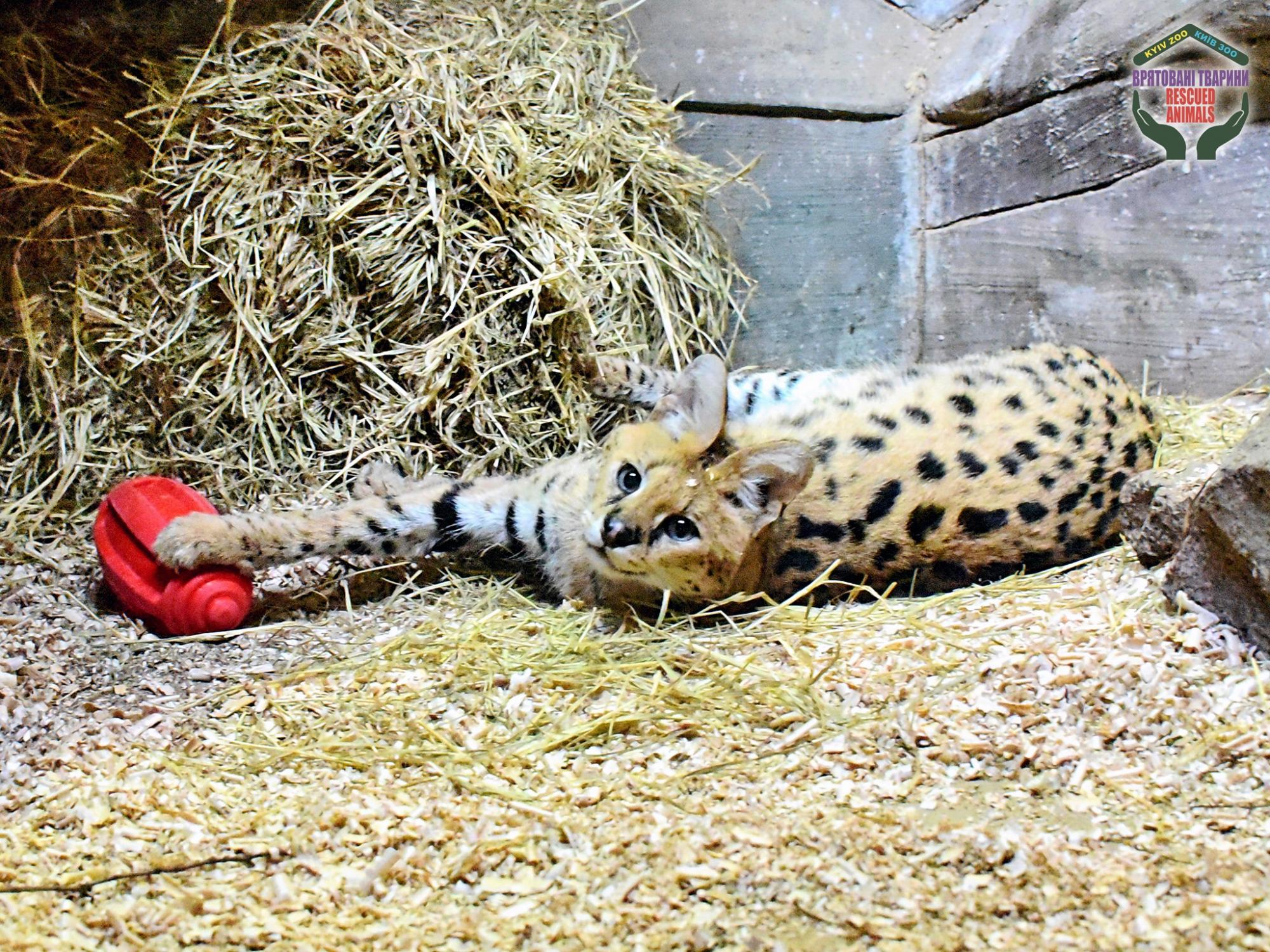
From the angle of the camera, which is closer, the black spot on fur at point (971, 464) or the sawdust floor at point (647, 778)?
the sawdust floor at point (647, 778)

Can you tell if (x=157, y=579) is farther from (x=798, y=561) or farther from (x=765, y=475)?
(x=798, y=561)

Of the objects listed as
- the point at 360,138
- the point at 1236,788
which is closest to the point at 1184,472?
the point at 1236,788

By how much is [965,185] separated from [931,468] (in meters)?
2.04

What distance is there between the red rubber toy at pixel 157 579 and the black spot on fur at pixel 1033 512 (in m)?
2.52

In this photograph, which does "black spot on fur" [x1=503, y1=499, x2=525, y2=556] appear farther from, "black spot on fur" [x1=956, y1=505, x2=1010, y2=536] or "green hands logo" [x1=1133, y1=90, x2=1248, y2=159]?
"green hands logo" [x1=1133, y1=90, x2=1248, y2=159]

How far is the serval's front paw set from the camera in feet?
10.7

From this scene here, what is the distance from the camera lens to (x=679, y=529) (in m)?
3.38

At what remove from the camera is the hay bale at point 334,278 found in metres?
3.93

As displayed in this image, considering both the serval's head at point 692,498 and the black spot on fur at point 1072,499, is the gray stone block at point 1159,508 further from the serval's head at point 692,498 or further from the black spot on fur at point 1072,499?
the serval's head at point 692,498

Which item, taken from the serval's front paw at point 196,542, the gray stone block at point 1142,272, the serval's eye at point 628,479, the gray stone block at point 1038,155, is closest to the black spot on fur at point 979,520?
the serval's eye at point 628,479

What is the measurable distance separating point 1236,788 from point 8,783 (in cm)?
276

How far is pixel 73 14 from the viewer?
391 cm

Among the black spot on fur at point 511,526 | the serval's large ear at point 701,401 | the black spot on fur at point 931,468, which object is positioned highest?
the serval's large ear at point 701,401

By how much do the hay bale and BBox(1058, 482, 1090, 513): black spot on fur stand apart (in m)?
1.74
